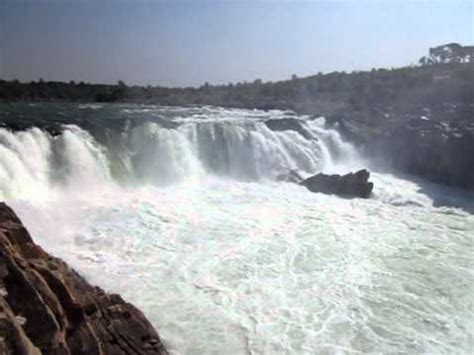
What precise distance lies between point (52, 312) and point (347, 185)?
12.1 meters

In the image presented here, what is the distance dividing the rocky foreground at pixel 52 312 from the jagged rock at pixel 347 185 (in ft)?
34.8

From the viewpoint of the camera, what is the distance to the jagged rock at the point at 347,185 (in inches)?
595

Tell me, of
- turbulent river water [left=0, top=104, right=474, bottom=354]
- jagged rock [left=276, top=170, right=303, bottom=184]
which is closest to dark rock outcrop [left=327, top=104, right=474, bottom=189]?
turbulent river water [left=0, top=104, right=474, bottom=354]

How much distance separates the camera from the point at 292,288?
25.8 feet

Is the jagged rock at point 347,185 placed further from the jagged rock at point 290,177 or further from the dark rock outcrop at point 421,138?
the dark rock outcrop at point 421,138

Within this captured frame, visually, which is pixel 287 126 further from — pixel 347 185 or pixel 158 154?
pixel 158 154

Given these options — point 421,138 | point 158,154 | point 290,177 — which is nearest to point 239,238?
point 158,154

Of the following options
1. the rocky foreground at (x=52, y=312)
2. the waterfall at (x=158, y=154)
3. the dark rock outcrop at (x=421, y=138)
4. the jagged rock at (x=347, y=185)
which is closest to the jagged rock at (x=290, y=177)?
the waterfall at (x=158, y=154)

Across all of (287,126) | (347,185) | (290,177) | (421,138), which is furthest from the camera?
(287,126)

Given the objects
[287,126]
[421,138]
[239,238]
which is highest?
[287,126]

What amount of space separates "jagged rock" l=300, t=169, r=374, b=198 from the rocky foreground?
10.6 m

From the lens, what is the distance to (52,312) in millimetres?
4312

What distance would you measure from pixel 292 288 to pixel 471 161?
13.1 meters

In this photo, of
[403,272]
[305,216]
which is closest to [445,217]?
[305,216]
